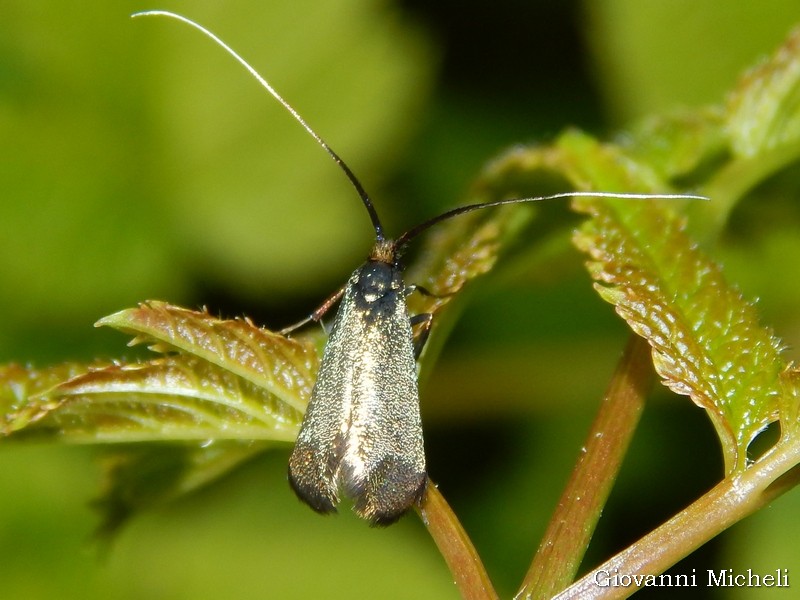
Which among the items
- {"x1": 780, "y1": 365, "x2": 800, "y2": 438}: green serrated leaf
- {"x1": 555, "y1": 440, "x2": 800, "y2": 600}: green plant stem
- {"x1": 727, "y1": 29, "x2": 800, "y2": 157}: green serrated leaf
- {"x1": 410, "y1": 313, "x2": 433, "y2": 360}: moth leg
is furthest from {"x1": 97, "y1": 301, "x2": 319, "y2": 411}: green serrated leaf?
{"x1": 727, "y1": 29, "x2": 800, "y2": 157}: green serrated leaf

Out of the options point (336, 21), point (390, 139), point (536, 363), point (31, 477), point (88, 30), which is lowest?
point (536, 363)

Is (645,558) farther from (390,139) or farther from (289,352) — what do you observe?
(390,139)

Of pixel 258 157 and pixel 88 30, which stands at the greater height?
pixel 88 30

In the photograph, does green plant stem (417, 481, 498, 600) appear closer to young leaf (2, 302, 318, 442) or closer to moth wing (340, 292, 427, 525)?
moth wing (340, 292, 427, 525)

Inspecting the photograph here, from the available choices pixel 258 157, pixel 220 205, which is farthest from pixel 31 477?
pixel 258 157

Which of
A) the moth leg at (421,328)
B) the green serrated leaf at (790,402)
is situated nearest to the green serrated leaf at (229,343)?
the moth leg at (421,328)

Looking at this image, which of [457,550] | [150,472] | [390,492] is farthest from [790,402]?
[150,472]

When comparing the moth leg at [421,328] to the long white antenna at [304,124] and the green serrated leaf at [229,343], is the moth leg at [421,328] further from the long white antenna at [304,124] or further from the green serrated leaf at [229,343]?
the long white antenna at [304,124]
